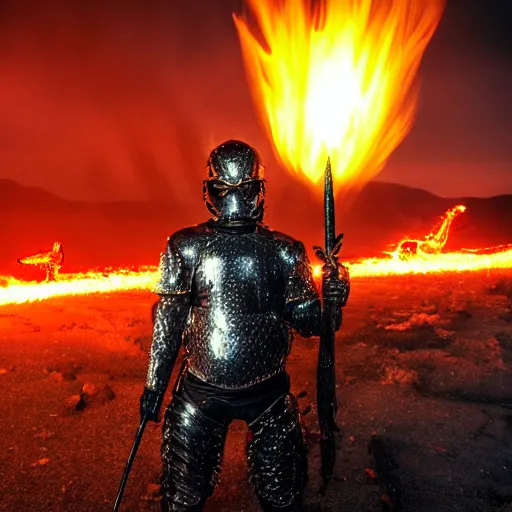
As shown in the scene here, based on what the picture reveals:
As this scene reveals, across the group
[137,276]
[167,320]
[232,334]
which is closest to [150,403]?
[167,320]

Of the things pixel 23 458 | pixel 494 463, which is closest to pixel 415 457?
pixel 494 463

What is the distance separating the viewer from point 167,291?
8.50 feet

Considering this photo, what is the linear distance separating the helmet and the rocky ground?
2.42 meters

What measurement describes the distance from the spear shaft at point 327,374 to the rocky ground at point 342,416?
1172 millimetres

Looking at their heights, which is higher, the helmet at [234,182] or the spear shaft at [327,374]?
the helmet at [234,182]

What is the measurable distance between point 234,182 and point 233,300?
2.22 ft

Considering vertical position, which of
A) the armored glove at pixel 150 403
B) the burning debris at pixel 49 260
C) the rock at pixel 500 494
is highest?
the burning debris at pixel 49 260

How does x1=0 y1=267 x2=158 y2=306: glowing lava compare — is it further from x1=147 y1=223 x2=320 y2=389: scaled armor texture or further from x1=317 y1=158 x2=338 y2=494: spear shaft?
x1=317 y1=158 x2=338 y2=494: spear shaft

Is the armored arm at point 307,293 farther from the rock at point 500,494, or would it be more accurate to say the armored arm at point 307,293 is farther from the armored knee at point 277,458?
the rock at point 500,494

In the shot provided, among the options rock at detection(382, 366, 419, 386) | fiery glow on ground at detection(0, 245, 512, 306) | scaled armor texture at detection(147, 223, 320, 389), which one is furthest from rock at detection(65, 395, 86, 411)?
fiery glow on ground at detection(0, 245, 512, 306)

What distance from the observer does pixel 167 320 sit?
2.67 metres

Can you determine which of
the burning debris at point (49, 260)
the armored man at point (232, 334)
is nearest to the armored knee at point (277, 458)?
the armored man at point (232, 334)

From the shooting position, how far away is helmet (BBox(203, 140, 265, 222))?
266 centimetres

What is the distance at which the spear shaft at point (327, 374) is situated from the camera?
8.99ft
